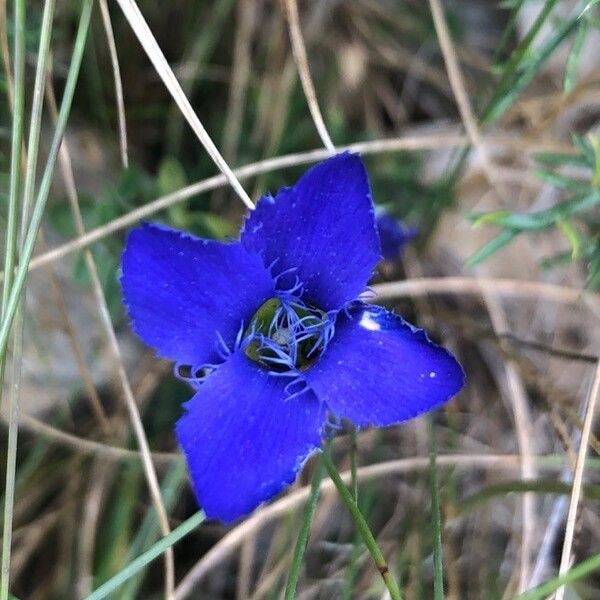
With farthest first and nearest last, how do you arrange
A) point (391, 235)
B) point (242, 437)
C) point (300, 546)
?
point (391, 235) → point (300, 546) → point (242, 437)

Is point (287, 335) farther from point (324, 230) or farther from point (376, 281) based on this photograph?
point (376, 281)

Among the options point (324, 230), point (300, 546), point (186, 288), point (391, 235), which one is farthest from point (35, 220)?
point (391, 235)

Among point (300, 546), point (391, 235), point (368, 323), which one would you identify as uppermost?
point (368, 323)

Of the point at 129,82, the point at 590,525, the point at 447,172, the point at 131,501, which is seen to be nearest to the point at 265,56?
the point at 129,82

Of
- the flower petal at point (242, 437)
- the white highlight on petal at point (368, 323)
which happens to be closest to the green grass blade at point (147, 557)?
the flower petal at point (242, 437)

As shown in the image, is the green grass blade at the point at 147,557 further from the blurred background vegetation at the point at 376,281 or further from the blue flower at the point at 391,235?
the blue flower at the point at 391,235

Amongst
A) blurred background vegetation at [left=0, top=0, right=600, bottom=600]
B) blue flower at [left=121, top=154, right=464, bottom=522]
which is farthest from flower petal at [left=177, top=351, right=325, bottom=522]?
blurred background vegetation at [left=0, top=0, right=600, bottom=600]
